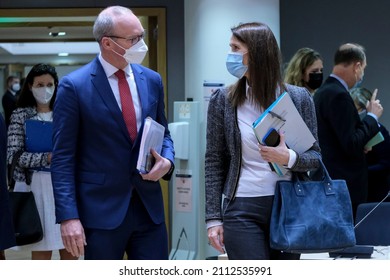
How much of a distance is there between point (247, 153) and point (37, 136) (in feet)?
8.73

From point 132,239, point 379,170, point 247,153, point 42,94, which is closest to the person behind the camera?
point 247,153

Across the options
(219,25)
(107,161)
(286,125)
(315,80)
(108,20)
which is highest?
(219,25)

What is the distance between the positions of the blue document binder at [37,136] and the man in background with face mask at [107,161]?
2.25 m

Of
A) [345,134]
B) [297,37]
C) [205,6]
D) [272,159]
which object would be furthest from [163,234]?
[297,37]

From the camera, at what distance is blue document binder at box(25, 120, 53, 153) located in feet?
18.2

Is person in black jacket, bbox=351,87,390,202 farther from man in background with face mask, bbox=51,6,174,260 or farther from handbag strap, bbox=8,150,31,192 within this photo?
man in background with face mask, bbox=51,6,174,260

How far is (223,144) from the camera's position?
11.0 feet

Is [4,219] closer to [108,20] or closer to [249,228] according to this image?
[108,20]

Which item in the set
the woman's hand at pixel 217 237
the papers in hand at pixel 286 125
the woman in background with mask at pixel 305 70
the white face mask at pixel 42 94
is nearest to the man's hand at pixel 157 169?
the woman's hand at pixel 217 237

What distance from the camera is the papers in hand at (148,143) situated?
10.7 feet

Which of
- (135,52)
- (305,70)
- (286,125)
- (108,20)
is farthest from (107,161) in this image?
(305,70)

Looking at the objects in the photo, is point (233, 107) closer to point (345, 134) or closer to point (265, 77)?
point (265, 77)

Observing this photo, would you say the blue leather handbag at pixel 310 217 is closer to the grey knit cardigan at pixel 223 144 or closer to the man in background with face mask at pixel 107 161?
the grey knit cardigan at pixel 223 144
